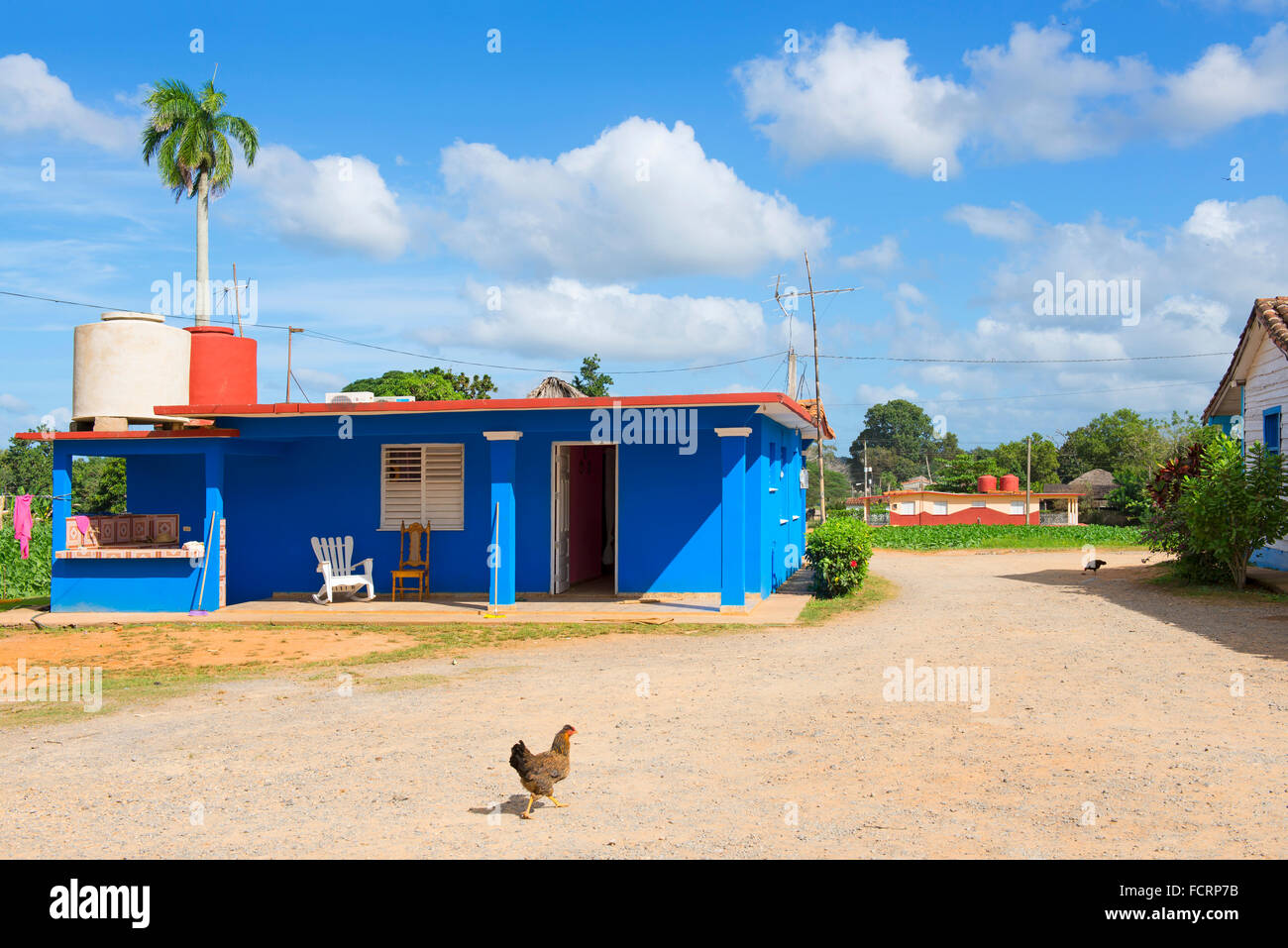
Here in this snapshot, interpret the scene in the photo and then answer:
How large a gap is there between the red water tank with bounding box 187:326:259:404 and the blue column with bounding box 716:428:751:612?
8850 mm

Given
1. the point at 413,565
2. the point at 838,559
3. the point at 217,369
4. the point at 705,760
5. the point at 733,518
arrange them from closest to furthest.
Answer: the point at 705,760
the point at 733,518
the point at 838,559
the point at 413,565
the point at 217,369

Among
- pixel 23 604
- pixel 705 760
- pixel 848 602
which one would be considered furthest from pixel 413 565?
pixel 705 760

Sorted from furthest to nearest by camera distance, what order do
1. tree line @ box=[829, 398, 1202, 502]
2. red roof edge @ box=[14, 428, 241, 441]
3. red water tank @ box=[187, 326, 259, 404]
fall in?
tree line @ box=[829, 398, 1202, 502] < red water tank @ box=[187, 326, 259, 404] < red roof edge @ box=[14, 428, 241, 441]

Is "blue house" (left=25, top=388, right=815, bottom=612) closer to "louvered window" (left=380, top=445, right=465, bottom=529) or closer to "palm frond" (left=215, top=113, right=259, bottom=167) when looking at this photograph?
"louvered window" (left=380, top=445, right=465, bottom=529)

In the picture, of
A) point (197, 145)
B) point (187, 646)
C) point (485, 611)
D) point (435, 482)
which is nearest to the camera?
point (187, 646)

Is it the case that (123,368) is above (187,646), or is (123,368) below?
above

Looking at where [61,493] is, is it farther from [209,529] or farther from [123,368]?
[209,529]

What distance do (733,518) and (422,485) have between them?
17.8 ft

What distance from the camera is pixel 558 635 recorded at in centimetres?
1208

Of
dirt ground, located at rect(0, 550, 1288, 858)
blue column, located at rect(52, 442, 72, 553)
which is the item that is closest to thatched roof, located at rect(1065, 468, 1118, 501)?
dirt ground, located at rect(0, 550, 1288, 858)

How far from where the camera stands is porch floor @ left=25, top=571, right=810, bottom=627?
43.2 feet

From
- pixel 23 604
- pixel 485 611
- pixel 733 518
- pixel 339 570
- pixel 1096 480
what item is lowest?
pixel 23 604

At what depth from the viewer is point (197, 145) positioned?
3241 centimetres

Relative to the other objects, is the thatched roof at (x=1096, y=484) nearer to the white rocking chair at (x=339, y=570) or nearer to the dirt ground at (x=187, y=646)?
the white rocking chair at (x=339, y=570)
